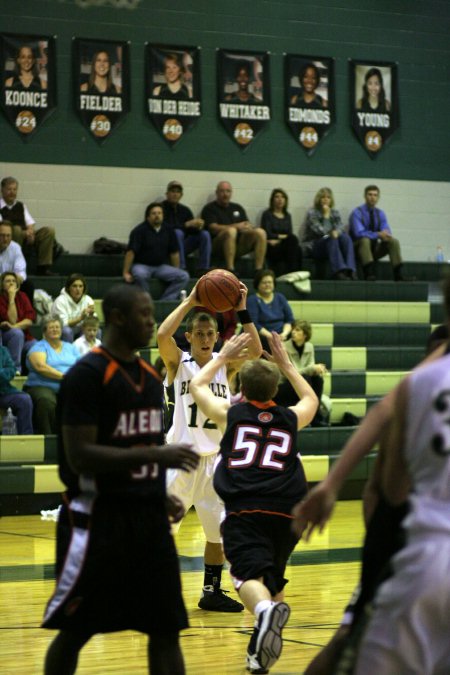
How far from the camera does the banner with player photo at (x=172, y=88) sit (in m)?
14.2

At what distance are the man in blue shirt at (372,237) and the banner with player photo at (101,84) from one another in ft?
10.8

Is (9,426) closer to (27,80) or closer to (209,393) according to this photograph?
(27,80)

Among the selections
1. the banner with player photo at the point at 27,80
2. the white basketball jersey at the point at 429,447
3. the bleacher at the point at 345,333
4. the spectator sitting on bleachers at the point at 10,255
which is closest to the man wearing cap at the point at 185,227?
the bleacher at the point at 345,333

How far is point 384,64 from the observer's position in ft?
50.4

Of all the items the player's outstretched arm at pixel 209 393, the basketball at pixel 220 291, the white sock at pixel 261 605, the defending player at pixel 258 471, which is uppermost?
the basketball at pixel 220 291

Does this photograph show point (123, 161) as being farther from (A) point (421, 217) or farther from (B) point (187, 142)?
(A) point (421, 217)

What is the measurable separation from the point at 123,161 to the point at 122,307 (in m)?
10.7

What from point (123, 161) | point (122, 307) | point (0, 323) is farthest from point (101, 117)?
point (122, 307)

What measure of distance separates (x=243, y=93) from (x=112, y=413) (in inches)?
456

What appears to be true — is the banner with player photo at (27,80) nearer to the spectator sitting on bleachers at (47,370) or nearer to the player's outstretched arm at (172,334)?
the spectator sitting on bleachers at (47,370)

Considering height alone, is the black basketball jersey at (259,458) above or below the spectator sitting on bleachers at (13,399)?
above

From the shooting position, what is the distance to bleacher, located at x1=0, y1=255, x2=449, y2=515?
1044cm

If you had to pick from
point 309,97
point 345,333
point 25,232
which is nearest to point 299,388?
point 25,232

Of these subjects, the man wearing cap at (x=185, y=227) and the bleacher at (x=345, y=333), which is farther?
the man wearing cap at (x=185, y=227)
